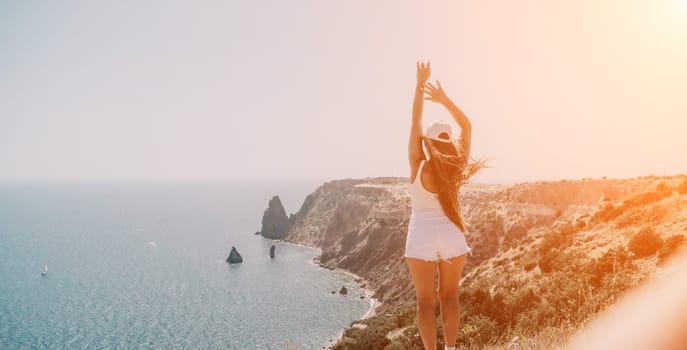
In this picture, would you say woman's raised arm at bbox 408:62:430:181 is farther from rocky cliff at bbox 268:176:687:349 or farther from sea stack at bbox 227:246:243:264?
sea stack at bbox 227:246:243:264

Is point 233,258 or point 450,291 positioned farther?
point 233,258

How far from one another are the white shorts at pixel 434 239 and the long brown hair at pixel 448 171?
10 cm

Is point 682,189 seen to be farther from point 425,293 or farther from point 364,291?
point 364,291

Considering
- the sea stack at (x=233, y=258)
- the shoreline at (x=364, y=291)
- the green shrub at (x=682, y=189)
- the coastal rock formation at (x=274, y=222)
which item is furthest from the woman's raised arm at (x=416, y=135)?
the coastal rock formation at (x=274, y=222)

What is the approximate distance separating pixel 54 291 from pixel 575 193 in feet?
302

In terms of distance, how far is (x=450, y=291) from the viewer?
4.36 metres

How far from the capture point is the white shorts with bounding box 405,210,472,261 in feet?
13.4

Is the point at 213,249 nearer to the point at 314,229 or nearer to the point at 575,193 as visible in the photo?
the point at 314,229

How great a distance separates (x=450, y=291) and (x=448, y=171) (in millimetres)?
1215

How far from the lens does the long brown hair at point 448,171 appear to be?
4.07 m

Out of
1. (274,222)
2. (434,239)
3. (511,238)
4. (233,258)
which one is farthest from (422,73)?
(274,222)

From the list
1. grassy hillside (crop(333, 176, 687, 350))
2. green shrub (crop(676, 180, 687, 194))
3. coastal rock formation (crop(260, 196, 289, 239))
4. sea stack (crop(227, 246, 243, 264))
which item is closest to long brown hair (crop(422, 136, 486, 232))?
grassy hillside (crop(333, 176, 687, 350))

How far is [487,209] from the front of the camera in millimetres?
73250

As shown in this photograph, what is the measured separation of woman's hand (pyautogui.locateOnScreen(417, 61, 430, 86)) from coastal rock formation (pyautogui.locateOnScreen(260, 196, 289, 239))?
15114cm
